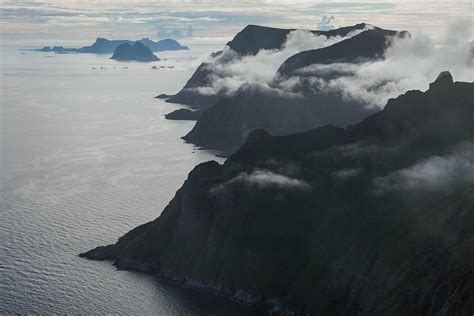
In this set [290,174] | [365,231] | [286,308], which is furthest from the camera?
[290,174]

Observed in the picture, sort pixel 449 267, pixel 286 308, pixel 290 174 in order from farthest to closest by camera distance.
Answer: pixel 290 174 < pixel 286 308 < pixel 449 267

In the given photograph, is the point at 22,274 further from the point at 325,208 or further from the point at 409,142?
the point at 409,142

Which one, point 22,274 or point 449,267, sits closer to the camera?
point 449,267

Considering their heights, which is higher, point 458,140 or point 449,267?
point 458,140

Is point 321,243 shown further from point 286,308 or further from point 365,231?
point 286,308

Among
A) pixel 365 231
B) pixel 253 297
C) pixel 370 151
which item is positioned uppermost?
pixel 370 151

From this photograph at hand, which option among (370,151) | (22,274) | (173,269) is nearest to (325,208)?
(370,151)

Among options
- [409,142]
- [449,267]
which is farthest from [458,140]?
[449,267]
